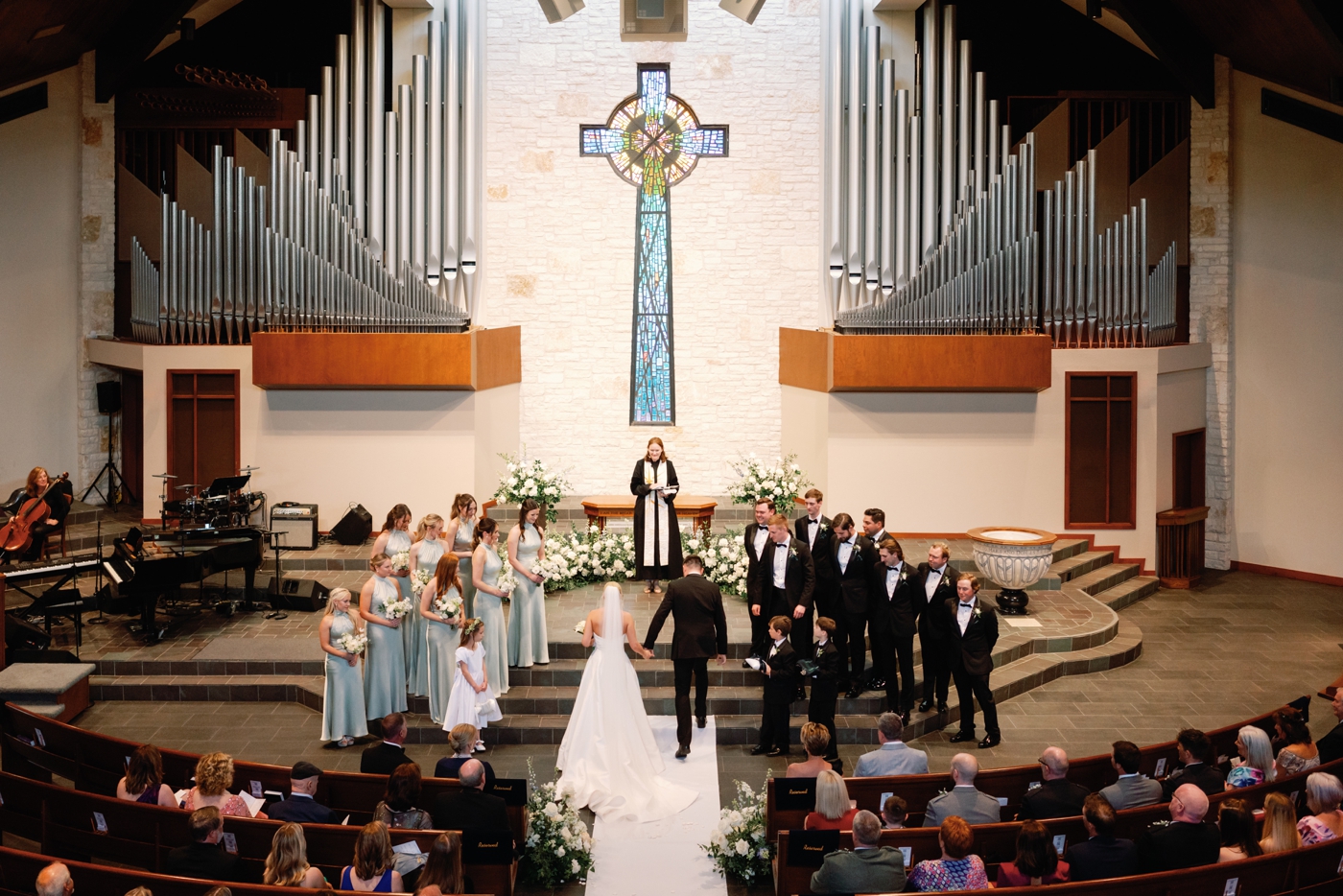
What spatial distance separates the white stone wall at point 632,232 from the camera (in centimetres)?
1659

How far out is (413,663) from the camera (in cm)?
996

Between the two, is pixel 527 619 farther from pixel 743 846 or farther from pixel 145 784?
pixel 145 784

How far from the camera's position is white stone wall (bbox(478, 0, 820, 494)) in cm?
1659

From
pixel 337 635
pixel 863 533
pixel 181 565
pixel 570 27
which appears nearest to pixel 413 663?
pixel 337 635

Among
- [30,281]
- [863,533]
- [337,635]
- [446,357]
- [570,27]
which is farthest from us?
[570,27]

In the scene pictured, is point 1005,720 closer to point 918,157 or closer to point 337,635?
point 337,635

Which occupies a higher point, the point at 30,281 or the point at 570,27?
the point at 570,27

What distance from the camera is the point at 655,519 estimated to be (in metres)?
12.3

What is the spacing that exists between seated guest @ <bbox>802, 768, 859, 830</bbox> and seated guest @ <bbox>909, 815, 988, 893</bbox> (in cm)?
75

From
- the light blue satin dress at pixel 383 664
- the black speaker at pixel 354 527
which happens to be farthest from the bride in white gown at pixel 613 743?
the black speaker at pixel 354 527

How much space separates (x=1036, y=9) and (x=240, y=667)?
11846mm

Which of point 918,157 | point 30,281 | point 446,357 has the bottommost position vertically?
point 446,357

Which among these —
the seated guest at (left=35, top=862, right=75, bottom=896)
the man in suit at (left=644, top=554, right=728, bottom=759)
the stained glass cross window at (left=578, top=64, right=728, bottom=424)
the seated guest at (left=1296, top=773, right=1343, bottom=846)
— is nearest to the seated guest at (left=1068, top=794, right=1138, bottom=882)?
the seated guest at (left=1296, top=773, right=1343, bottom=846)

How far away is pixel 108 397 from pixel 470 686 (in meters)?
8.88
